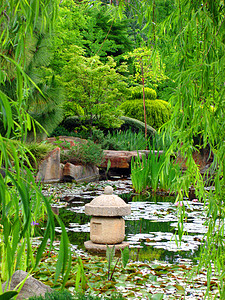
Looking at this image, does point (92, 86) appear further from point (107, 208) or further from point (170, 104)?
point (170, 104)

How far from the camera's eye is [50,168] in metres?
9.67

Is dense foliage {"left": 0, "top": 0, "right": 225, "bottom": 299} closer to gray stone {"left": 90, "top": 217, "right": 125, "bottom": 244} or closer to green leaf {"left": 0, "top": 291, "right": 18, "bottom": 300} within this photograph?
green leaf {"left": 0, "top": 291, "right": 18, "bottom": 300}

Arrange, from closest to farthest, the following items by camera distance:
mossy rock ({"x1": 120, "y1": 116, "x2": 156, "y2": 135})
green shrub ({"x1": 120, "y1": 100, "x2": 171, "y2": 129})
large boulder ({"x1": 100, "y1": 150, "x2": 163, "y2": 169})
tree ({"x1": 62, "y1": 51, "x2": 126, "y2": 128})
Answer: large boulder ({"x1": 100, "y1": 150, "x2": 163, "y2": 169}) < tree ({"x1": 62, "y1": 51, "x2": 126, "y2": 128}) < mossy rock ({"x1": 120, "y1": 116, "x2": 156, "y2": 135}) < green shrub ({"x1": 120, "y1": 100, "x2": 171, "y2": 129})

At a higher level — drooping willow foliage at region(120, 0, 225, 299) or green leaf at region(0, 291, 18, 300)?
drooping willow foliage at region(120, 0, 225, 299)

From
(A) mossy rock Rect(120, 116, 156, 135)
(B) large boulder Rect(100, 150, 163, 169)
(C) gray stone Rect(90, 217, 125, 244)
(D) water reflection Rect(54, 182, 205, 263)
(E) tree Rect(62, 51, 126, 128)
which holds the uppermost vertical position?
(E) tree Rect(62, 51, 126, 128)

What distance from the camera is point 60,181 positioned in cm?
984

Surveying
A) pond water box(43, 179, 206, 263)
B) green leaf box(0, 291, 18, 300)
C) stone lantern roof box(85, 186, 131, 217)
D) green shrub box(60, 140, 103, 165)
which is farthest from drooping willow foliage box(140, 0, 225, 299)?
green shrub box(60, 140, 103, 165)

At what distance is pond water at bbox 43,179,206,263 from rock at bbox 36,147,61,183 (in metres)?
0.63

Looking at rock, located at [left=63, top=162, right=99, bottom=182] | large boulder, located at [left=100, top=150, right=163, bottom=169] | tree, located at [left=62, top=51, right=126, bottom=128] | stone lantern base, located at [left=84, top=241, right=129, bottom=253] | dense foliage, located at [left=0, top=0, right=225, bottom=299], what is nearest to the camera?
dense foliage, located at [left=0, top=0, right=225, bottom=299]

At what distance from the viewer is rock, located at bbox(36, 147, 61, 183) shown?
9500 mm

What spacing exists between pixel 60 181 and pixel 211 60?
809 cm

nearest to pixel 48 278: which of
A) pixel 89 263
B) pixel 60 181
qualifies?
pixel 89 263

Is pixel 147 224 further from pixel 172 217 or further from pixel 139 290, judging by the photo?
pixel 139 290

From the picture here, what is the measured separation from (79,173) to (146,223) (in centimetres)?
499
